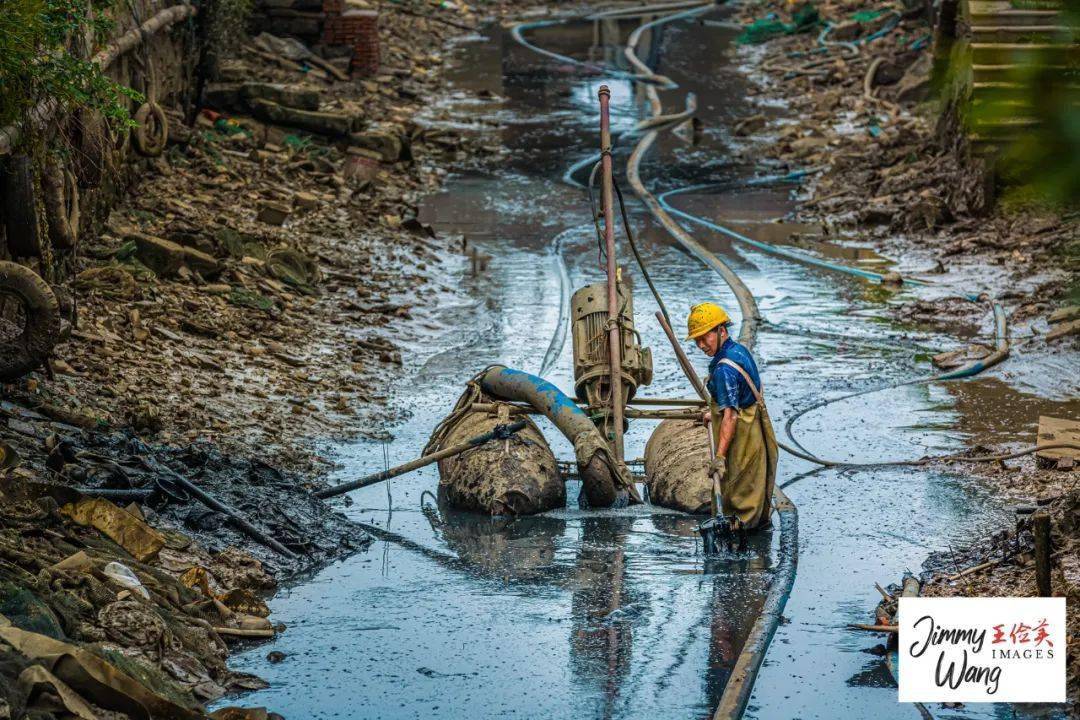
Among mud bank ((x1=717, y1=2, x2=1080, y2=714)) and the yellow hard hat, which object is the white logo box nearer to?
mud bank ((x1=717, y1=2, x2=1080, y2=714))

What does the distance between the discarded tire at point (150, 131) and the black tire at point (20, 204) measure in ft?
16.0

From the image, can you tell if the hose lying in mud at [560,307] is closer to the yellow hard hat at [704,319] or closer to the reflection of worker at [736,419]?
the reflection of worker at [736,419]

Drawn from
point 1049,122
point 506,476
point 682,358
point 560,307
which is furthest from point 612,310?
point 1049,122

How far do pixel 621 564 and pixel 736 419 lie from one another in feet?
3.96

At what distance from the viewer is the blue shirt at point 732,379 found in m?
9.15

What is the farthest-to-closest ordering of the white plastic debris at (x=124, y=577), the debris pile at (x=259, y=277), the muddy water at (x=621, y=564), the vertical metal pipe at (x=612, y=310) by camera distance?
the debris pile at (x=259, y=277), the vertical metal pipe at (x=612, y=310), the white plastic debris at (x=124, y=577), the muddy water at (x=621, y=564)

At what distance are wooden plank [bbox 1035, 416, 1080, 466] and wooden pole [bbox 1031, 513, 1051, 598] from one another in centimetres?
345

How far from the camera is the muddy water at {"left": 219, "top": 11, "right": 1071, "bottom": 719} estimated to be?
7.46 meters

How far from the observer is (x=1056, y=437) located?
1070 cm

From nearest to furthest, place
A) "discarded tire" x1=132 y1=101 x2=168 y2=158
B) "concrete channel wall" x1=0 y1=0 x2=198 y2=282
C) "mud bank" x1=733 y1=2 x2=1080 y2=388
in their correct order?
"concrete channel wall" x1=0 y1=0 x2=198 y2=282
"mud bank" x1=733 y1=2 x2=1080 y2=388
"discarded tire" x1=132 y1=101 x2=168 y2=158

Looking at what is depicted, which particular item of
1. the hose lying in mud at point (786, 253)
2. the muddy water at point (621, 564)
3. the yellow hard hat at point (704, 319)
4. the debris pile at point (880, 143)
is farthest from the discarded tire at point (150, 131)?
the yellow hard hat at point (704, 319)

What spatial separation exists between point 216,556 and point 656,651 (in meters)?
2.87

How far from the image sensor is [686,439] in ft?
34.2

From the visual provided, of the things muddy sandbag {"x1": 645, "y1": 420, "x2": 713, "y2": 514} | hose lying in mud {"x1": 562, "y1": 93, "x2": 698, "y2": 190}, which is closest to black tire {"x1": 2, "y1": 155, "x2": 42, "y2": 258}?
muddy sandbag {"x1": 645, "y1": 420, "x2": 713, "y2": 514}
